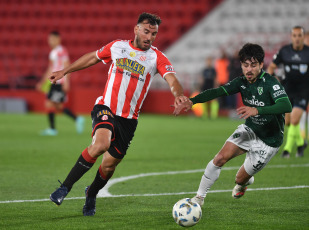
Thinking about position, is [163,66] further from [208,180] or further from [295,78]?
[295,78]

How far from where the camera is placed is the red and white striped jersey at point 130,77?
20.1ft

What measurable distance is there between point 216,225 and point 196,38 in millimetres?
20809

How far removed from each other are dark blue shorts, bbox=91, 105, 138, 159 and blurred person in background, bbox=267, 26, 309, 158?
16.2 ft

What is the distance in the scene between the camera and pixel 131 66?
6145 mm

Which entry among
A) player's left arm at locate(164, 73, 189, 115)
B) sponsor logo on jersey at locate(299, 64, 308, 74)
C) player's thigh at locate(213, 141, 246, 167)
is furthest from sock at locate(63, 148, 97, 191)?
sponsor logo on jersey at locate(299, 64, 308, 74)

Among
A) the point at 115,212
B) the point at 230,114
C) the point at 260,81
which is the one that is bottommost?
the point at 230,114

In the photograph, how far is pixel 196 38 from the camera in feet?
84.7

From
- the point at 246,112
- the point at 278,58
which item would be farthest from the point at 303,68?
the point at 246,112

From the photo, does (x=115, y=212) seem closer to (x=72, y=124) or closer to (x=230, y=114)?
(x=72, y=124)

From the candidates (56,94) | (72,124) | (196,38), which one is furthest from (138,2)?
(56,94)

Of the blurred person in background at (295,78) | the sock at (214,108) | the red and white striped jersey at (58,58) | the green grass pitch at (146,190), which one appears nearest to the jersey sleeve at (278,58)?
the blurred person in background at (295,78)

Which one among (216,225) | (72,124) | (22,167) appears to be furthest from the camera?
A: (72,124)

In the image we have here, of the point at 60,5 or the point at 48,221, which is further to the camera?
the point at 60,5

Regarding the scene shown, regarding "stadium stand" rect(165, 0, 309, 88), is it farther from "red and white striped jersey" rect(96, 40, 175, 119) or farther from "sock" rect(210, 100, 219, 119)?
"red and white striped jersey" rect(96, 40, 175, 119)
